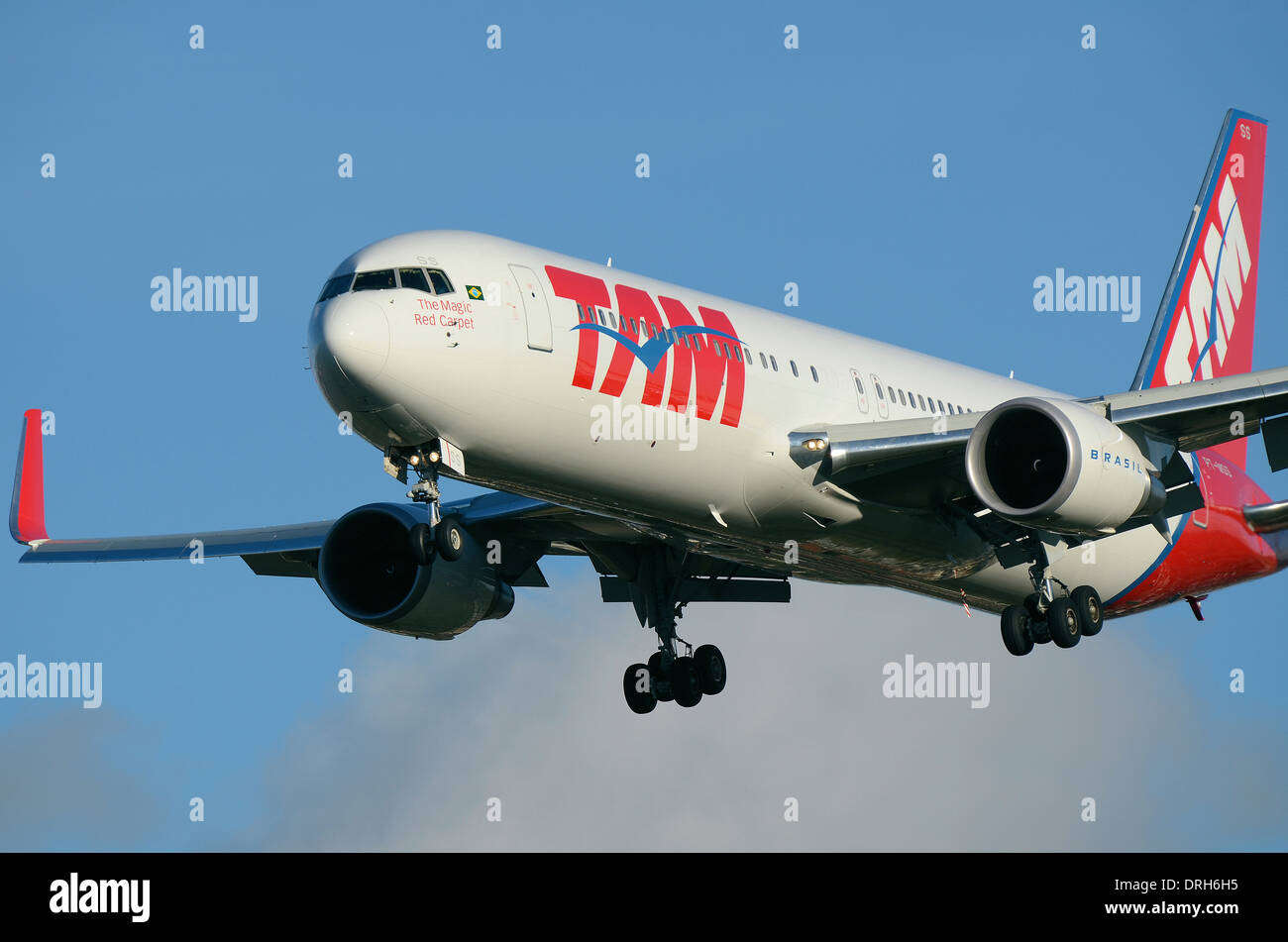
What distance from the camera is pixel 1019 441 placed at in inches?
1246

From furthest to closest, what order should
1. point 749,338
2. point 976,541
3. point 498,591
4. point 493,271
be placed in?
point 498,591 → point 976,541 → point 749,338 → point 493,271

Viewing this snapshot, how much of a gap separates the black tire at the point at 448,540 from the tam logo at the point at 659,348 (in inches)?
111

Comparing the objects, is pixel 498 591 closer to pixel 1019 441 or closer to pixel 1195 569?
pixel 1019 441

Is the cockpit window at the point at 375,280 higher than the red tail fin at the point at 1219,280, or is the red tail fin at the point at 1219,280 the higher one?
the red tail fin at the point at 1219,280

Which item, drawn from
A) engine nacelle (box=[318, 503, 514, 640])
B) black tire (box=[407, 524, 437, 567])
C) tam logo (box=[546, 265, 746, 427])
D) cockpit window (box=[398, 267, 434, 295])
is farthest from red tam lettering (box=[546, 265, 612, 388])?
engine nacelle (box=[318, 503, 514, 640])

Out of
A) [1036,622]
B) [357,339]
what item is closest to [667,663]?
[1036,622]

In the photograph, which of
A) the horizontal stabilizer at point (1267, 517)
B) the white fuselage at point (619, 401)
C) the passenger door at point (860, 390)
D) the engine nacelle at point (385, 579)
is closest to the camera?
the white fuselage at point (619, 401)

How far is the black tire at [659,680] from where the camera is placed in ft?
124

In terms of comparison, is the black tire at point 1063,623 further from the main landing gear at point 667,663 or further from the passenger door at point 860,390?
the main landing gear at point 667,663

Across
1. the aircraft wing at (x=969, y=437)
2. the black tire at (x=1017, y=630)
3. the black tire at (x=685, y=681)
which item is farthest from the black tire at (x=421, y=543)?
the black tire at (x=1017, y=630)
